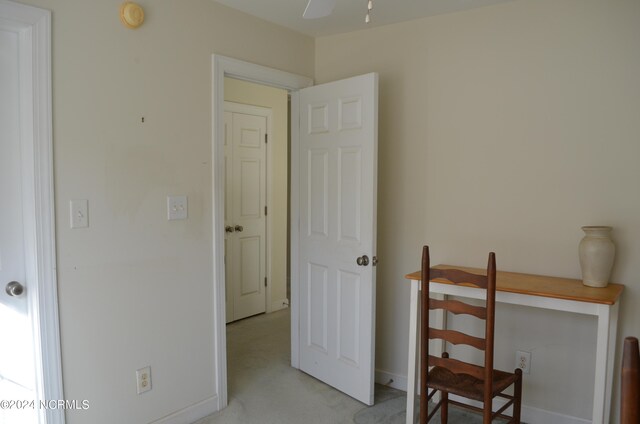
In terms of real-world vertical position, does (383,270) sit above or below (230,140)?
below

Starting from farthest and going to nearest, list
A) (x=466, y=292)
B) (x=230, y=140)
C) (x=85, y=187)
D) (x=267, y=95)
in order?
(x=267, y=95), (x=230, y=140), (x=466, y=292), (x=85, y=187)

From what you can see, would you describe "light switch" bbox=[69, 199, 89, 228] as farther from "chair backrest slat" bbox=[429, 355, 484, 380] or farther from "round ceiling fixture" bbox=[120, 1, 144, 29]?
"chair backrest slat" bbox=[429, 355, 484, 380]

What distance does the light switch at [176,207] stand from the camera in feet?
7.57

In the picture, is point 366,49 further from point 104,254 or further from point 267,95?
point 104,254

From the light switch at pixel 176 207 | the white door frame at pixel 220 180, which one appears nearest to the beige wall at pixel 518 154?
the white door frame at pixel 220 180

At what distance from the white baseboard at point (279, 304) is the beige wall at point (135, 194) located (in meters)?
1.95

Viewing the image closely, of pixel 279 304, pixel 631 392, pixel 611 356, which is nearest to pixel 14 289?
pixel 631 392

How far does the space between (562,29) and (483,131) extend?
0.63 meters

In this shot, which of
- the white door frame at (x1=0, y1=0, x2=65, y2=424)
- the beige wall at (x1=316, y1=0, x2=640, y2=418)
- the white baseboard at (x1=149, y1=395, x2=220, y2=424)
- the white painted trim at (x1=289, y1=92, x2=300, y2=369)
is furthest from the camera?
the white painted trim at (x1=289, y1=92, x2=300, y2=369)

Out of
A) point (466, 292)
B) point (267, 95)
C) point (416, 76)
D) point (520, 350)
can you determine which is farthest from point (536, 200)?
point (267, 95)

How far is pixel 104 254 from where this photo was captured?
2.06m

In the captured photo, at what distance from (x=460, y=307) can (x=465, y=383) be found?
37 centimetres

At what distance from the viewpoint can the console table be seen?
188 cm

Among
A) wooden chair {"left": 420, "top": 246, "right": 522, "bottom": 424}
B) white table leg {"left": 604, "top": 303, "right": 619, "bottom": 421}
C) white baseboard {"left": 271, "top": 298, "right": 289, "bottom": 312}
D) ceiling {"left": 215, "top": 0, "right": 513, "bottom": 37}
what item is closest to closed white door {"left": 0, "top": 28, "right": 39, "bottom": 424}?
ceiling {"left": 215, "top": 0, "right": 513, "bottom": 37}
